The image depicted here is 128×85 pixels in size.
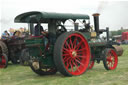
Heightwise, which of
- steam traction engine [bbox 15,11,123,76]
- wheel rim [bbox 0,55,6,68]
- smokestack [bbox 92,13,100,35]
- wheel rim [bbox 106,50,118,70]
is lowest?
wheel rim [bbox 0,55,6,68]

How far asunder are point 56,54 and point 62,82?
0.80 m

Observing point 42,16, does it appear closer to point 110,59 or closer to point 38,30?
point 38,30

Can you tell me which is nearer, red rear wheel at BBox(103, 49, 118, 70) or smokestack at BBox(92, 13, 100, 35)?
red rear wheel at BBox(103, 49, 118, 70)

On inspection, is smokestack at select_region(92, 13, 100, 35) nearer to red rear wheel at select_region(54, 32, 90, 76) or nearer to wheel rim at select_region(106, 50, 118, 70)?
wheel rim at select_region(106, 50, 118, 70)

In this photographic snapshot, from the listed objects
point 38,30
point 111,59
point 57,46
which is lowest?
point 111,59

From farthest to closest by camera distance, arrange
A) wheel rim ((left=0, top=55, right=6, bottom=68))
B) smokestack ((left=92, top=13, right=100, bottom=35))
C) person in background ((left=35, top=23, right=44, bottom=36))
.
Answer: wheel rim ((left=0, top=55, right=6, bottom=68)) → smokestack ((left=92, top=13, right=100, bottom=35)) → person in background ((left=35, top=23, right=44, bottom=36))

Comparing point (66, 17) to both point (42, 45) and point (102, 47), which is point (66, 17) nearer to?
point (42, 45)

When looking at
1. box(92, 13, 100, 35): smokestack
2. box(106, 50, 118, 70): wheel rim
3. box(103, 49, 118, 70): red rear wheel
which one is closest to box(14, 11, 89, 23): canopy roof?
box(92, 13, 100, 35): smokestack

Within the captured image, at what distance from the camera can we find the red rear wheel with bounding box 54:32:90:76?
539 centimetres

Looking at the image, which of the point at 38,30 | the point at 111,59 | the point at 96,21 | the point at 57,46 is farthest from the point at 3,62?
the point at 111,59

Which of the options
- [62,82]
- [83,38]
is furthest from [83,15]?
[62,82]

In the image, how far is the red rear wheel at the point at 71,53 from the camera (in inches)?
212

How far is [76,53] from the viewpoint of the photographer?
6.02 m

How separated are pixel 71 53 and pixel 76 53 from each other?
24cm
